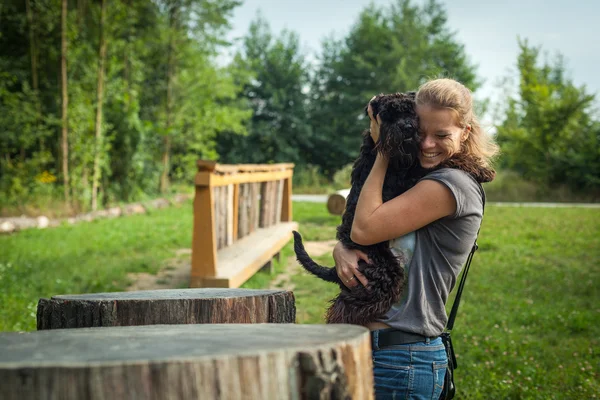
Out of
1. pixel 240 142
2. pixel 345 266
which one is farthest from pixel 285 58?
pixel 345 266

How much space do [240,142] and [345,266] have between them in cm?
3270

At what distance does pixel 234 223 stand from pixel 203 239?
6.26 ft

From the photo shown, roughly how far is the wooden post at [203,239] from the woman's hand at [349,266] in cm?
385

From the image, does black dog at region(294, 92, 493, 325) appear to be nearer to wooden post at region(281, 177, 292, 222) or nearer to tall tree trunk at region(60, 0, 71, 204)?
wooden post at region(281, 177, 292, 222)

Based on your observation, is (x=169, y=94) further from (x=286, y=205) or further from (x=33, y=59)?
(x=286, y=205)

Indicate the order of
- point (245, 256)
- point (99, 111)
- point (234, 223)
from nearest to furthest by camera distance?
1. point (245, 256)
2. point (234, 223)
3. point (99, 111)

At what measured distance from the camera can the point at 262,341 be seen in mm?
1640

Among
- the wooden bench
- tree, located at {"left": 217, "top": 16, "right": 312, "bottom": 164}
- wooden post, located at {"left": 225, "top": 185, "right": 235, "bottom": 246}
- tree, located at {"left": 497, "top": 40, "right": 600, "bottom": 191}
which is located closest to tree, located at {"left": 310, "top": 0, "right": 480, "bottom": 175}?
tree, located at {"left": 217, "top": 16, "right": 312, "bottom": 164}

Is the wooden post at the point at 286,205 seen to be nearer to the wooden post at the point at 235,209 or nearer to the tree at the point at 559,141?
the wooden post at the point at 235,209

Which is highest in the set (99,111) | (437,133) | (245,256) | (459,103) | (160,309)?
(99,111)

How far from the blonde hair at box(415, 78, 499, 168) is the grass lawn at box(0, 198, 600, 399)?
9.32 ft

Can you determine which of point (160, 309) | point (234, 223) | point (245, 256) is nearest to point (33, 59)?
point (234, 223)

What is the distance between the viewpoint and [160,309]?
2514 mm

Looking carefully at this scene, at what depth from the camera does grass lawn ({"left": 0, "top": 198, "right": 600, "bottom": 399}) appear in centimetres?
531
